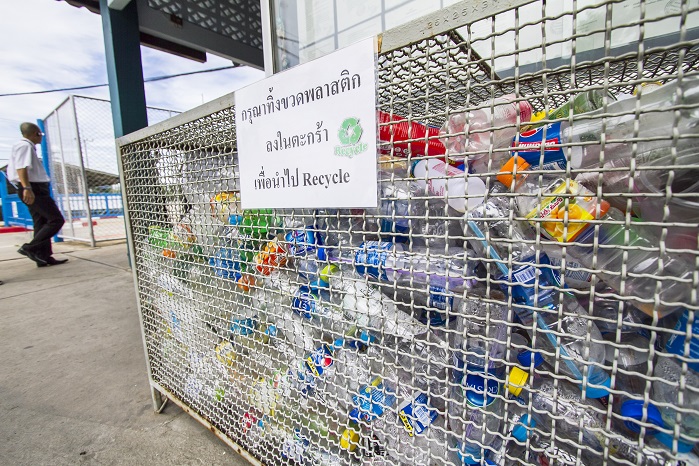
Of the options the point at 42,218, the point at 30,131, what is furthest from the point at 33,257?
the point at 30,131

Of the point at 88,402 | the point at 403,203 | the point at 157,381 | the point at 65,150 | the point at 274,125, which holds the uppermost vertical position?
the point at 65,150

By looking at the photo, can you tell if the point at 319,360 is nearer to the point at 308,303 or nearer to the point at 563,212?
the point at 308,303

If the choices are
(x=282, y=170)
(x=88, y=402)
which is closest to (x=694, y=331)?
(x=282, y=170)

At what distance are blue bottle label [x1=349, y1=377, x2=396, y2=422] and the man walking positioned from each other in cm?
498

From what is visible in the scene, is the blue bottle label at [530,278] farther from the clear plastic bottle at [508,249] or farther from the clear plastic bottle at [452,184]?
the clear plastic bottle at [452,184]

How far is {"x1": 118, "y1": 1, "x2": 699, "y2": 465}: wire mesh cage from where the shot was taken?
50cm

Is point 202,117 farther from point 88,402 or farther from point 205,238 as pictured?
point 88,402

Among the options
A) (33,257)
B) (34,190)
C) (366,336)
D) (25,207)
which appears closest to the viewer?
(366,336)

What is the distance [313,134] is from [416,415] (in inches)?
27.9

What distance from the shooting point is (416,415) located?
752 millimetres

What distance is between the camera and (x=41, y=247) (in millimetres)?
4145

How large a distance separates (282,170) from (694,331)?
2.81 feet

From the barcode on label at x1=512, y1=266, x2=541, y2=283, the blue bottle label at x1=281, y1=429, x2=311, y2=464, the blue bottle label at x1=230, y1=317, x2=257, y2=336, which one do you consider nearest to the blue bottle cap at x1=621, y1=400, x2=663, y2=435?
the barcode on label at x1=512, y1=266, x2=541, y2=283

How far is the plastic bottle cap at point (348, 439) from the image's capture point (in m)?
0.87
